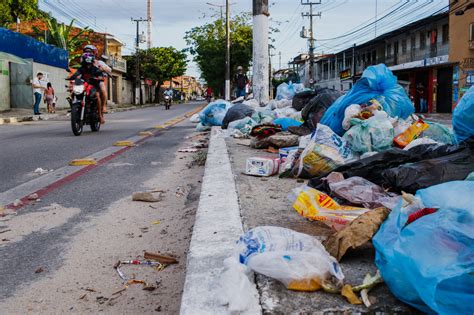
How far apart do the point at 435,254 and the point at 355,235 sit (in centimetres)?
54

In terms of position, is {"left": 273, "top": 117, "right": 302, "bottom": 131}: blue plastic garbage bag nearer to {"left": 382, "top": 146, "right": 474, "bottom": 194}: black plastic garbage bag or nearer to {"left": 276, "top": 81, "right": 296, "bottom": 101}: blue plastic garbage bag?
{"left": 276, "top": 81, "right": 296, "bottom": 101}: blue plastic garbage bag

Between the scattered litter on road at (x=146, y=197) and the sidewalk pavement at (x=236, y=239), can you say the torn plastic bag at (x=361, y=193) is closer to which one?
the sidewalk pavement at (x=236, y=239)

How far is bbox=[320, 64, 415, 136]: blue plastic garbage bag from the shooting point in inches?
211

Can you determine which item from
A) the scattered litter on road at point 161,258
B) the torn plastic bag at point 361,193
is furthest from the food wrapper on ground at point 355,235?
the scattered litter on road at point 161,258

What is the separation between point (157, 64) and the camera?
183 ft

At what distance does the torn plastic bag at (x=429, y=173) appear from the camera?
3.01 meters

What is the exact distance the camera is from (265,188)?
11.9ft

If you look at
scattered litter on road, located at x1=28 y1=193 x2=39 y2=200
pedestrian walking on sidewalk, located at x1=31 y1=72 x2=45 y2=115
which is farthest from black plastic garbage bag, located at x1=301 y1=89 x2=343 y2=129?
pedestrian walking on sidewalk, located at x1=31 y1=72 x2=45 y2=115

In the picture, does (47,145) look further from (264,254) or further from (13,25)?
(13,25)

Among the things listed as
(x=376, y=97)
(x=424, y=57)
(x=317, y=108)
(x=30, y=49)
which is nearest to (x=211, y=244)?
(x=376, y=97)

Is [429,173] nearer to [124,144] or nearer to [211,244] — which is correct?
[211,244]

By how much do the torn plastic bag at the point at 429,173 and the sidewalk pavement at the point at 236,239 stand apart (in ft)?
2.27

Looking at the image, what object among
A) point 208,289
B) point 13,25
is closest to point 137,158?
point 208,289

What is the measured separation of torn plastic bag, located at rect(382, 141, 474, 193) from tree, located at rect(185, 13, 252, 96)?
1646 inches
